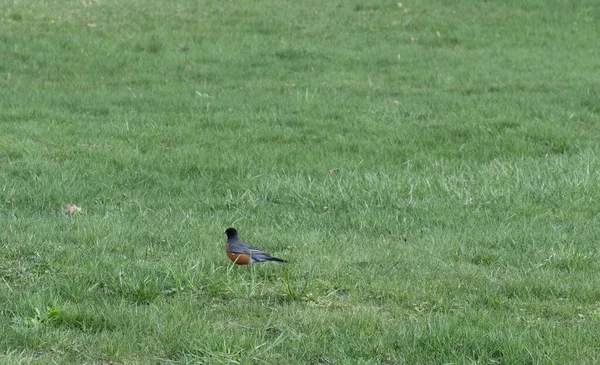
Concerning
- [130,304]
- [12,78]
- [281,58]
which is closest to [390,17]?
[281,58]

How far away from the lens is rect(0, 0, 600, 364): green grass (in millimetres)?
4168

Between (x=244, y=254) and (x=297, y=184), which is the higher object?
(x=244, y=254)

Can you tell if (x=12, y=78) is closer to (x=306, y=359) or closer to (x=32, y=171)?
(x=32, y=171)

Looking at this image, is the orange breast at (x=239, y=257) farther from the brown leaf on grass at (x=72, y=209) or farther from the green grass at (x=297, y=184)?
the brown leaf on grass at (x=72, y=209)

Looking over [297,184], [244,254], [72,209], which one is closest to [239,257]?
[244,254]

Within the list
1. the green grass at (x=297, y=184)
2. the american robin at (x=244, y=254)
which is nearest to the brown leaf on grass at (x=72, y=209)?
the green grass at (x=297, y=184)

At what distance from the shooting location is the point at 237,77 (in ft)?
42.2

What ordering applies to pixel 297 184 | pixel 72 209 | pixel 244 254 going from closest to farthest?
pixel 244 254 → pixel 72 209 → pixel 297 184

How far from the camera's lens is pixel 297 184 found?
7.54m

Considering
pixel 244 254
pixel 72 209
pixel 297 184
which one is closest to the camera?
pixel 244 254

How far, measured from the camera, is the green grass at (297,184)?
4168mm

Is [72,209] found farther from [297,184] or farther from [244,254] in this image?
[244,254]

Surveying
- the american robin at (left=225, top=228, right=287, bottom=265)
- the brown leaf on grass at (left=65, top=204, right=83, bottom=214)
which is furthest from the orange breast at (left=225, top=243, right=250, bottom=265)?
the brown leaf on grass at (left=65, top=204, right=83, bottom=214)

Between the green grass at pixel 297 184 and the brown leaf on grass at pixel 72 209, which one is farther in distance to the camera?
the brown leaf on grass at pixel 72 209
